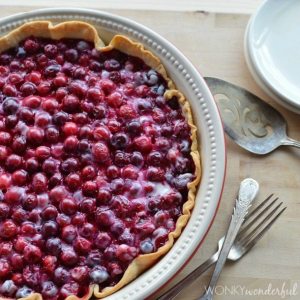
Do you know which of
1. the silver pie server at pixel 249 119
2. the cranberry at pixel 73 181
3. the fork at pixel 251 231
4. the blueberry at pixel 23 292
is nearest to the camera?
the blueberry at pixel 23 292

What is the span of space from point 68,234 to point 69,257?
0.22 ft

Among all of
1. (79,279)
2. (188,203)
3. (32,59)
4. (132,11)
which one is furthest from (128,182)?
(132,11)

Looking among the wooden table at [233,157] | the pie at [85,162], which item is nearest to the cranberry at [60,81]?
the pie at [85,162]

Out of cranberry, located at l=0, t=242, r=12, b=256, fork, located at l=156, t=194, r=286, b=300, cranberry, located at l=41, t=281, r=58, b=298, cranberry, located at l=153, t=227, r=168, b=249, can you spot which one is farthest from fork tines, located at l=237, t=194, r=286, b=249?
cranberry, located at l=0, t=242, r=12, b=256

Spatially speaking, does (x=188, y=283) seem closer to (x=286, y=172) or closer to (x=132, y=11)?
(x=286, y=172)

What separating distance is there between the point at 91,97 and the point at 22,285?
0.60m

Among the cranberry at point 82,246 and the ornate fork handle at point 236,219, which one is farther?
the ornate fork handle at point 236,219

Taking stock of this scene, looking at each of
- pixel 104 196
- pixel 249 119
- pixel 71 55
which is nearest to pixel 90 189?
pixel 104 196

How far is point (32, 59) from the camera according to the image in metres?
2.06

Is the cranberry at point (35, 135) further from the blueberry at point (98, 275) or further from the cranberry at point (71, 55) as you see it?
the blueberry at point (98, 275)

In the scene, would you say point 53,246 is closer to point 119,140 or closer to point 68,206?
point 68,206

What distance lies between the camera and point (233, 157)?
2139mm

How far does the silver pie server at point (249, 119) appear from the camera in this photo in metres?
2.15

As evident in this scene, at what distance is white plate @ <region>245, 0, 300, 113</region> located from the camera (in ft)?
7.31
